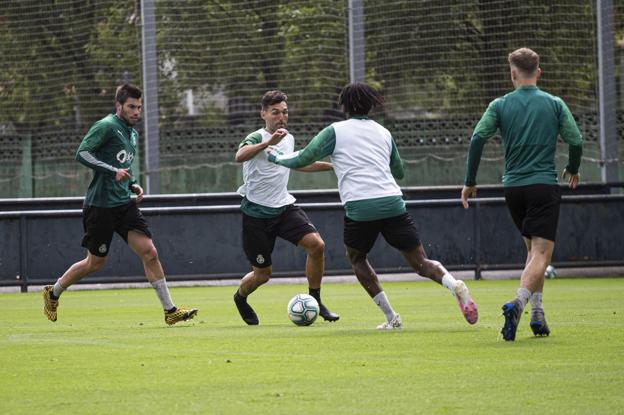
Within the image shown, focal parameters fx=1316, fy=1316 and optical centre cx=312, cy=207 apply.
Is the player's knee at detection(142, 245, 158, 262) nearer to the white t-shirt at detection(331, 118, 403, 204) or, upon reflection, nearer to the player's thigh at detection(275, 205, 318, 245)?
the player's thigh at detection(275, 205, 318, 245)

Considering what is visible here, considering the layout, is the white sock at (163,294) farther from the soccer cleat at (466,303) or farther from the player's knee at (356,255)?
the soccer cleat at (466,303)

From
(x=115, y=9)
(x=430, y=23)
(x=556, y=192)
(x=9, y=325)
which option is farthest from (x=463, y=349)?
(x=115, y=9)

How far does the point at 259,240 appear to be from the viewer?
38.7 feet

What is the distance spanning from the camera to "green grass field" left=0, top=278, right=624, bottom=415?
20.7ft

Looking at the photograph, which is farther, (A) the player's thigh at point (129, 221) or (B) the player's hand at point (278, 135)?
(A) the player's thigh at point (129, 221)

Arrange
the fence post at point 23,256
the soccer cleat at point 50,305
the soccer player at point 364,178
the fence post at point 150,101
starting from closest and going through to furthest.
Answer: the soccer player at point 364,178, the soccer cleat at point 50,305, the fence post at point 23,256, the fence post at point 150,101

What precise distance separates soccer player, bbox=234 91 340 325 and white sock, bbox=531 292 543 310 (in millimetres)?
2839

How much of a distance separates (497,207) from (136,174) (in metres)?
6.09

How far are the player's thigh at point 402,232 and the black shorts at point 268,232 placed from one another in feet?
5.66

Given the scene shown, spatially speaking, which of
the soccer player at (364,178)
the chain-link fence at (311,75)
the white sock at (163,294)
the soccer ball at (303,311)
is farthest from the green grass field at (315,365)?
the chain-link fence at (311,75)

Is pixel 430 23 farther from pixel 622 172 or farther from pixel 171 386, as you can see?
pixel 171 386

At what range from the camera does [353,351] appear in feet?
28.5

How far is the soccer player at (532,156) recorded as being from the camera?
30.5 ft

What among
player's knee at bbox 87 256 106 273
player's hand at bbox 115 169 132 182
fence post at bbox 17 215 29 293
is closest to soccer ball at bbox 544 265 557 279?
fence post at bbox 17 215 29 293
